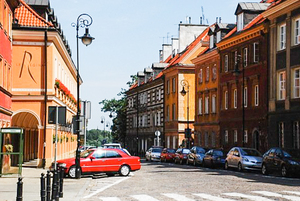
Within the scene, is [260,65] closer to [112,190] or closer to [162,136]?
[112,190]

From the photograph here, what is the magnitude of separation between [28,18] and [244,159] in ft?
55.4

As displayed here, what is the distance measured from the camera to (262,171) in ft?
116

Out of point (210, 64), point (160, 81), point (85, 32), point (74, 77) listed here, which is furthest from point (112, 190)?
point (160, 81)

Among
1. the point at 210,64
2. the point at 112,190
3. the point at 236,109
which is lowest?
the point at 112,190

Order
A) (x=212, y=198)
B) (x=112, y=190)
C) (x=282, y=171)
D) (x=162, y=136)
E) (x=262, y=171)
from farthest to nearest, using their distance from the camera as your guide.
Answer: (x=162, y=136) → (x=262, y=171) → (x=282, y=171) → (x=112, y=190) → (x=212, y=198)

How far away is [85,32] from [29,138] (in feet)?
63.6

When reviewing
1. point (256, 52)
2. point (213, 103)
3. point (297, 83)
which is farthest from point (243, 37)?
point (297, 83)

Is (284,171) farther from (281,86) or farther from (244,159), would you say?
(281,86)

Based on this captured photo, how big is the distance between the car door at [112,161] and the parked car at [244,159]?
875 centimetres

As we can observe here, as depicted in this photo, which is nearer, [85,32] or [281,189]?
[281,189]

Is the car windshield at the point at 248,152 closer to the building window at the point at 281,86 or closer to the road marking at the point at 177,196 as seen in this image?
the building window at the point at 281,86

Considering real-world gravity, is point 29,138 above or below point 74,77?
below

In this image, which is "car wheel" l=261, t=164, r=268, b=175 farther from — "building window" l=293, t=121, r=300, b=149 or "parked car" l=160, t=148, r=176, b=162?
"parked car" l=160, t=148, r=176, b=162

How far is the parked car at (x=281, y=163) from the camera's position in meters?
31.5
